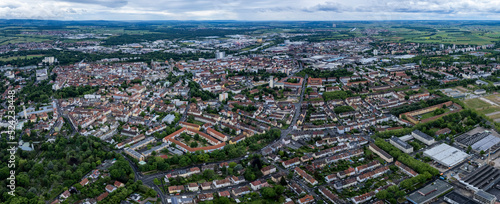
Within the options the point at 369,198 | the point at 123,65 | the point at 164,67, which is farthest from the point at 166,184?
the point at 123,65

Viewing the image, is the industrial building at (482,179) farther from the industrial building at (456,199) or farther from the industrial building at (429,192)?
the industrial building at (456,199)

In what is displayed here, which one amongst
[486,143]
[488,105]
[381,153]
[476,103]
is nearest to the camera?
[381,153]

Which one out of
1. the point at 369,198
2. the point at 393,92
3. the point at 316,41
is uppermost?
the point at 316,41

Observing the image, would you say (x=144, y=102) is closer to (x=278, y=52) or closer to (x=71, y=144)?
(x=71, y=144)

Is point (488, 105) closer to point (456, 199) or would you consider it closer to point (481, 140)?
point (481, 140)

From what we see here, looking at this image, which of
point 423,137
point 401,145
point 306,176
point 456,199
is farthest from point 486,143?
point 306,176

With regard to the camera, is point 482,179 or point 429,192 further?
point 482,179

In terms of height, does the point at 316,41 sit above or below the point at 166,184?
above

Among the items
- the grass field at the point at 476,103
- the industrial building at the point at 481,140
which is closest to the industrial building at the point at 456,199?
the industrial building at the point at 481,140
